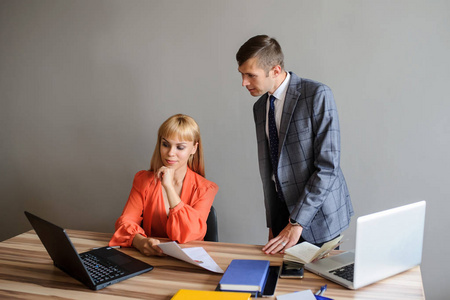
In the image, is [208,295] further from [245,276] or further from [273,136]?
[273,136]

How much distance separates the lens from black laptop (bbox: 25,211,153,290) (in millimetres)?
1324

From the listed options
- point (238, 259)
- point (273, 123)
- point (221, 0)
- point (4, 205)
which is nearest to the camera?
point (238, 259)

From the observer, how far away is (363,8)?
2232 millimetres

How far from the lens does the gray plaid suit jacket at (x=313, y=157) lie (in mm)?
1710

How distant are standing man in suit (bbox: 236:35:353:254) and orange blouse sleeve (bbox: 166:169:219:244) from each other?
35 centimetres

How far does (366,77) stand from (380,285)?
1334 mm

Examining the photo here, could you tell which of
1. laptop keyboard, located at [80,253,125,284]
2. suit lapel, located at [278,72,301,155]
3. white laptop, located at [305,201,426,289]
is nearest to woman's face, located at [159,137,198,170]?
suit lapel, located at [278,72,301,155]

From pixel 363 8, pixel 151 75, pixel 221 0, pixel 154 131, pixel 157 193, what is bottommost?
pixel 157 193

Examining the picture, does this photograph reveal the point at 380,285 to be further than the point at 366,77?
No

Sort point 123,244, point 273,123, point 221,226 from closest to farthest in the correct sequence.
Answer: point 123,244
point 273,123
point 221,226

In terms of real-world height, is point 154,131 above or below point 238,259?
above

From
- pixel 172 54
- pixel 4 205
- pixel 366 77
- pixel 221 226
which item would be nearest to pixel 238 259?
pixel 221 226

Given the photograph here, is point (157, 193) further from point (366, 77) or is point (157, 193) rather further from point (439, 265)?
point (439, 265)

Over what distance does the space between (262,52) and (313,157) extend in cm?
53
